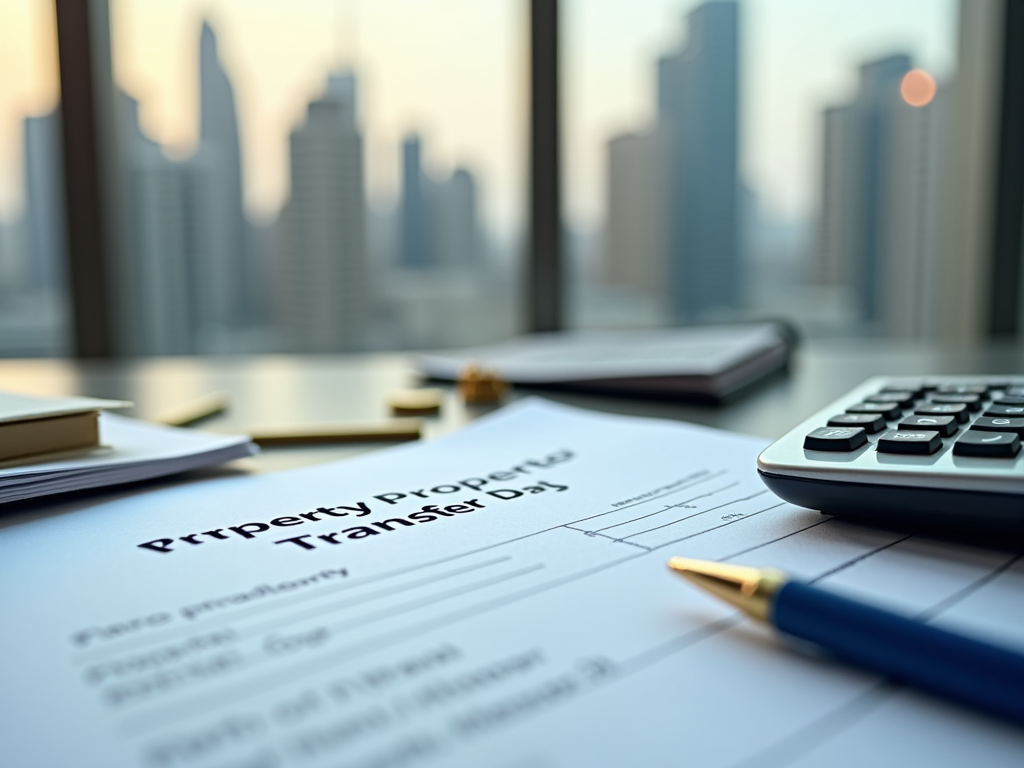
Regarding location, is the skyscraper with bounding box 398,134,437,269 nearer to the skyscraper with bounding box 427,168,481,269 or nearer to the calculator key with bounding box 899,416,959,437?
the skyscraper with bounding box 427,168,481,269

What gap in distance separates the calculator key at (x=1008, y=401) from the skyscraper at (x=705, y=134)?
1.47 m

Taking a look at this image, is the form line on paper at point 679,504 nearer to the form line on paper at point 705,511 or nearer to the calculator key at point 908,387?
the form line on paper at point 705,511

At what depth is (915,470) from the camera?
A: 27 centimetres

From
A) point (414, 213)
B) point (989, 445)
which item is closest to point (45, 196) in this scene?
point (414, 213)

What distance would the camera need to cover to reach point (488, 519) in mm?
302

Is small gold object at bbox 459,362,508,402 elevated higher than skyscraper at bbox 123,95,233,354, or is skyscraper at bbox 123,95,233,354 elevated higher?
skyscraper at bbox 123,95,233,354

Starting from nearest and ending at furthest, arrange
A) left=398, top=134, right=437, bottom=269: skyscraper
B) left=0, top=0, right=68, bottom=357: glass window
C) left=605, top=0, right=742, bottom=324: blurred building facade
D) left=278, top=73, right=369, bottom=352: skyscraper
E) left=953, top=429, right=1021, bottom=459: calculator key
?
left=953, top=429, right=1021, bottom=459: calculator key, left=0, top=0, right=68, bottom=357: glass window, left=278, top=73, right=369, bottom=352: skyscraper, left=605, top=0, right=742, bottom=324: blurred building facade, left=398, top=134, right=437, bottom=269: skyscraper

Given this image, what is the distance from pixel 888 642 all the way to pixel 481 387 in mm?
480

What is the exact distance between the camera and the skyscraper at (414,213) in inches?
78.0

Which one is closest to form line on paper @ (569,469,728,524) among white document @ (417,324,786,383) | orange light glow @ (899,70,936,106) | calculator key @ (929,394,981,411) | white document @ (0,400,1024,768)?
white document @ (0,400,1024,768)

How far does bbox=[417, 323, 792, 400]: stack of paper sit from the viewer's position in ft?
2.05

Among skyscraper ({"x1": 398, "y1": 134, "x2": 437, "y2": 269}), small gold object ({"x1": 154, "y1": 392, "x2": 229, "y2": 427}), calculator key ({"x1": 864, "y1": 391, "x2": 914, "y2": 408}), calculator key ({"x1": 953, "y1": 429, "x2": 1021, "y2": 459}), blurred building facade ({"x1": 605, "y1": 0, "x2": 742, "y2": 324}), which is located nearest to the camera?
calculator key ({"x1": 953, "y1": 429, "x2": 1021, "y2": 459})

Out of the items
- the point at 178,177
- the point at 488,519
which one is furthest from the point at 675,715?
the point at 178,177

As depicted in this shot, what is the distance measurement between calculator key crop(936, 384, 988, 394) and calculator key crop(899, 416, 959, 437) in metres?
0.09
